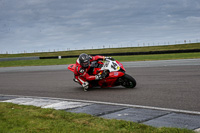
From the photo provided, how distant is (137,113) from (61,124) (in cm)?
178

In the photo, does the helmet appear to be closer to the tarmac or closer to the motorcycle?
the motorcycle

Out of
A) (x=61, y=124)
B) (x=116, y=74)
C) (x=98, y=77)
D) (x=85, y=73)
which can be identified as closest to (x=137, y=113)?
(x=61, y=124)

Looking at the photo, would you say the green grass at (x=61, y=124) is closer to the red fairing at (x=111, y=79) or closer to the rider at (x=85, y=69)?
the rider at (x=85, y=69)

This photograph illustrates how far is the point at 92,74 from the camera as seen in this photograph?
9.86 meters

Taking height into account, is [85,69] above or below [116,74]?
above

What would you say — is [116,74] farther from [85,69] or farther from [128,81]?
[85,69]

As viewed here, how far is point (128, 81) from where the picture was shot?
938cm

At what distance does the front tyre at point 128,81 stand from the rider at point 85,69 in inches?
31.8

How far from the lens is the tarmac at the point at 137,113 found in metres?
4.91

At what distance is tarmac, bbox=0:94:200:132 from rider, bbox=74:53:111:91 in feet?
6.47

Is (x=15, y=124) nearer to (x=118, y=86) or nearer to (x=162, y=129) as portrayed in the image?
(x=162, y=129)

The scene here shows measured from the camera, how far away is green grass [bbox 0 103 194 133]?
4.60 meters

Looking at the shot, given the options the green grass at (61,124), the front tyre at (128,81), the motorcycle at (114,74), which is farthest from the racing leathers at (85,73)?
the green grass at (61,124)

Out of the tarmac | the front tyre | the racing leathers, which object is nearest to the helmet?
the racing leathers
